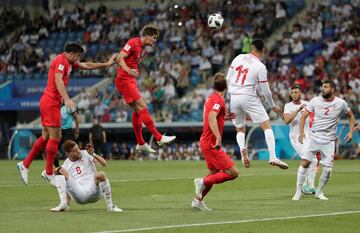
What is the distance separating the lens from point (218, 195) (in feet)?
60.2

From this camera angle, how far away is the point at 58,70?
52.5 ft

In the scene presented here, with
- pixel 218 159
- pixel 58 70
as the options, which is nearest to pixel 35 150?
pixel 58 70

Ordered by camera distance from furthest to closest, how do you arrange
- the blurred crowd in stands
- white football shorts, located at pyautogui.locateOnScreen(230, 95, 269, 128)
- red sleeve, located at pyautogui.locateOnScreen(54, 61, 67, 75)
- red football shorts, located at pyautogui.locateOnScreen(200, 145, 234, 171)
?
1. the blurred crowd in stands
2. white football shorts, located at pyautogui.locateOnScreen(230, 95, 269, 128)
3. red sleeve, located at pyautogui.locateOnScreen(54, 61, 67, 75)
4. red football shorts, located at pyautogui.locateOnScreen(200, 145, 234, 171)

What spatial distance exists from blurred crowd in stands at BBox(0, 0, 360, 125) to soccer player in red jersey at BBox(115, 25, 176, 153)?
57.2ft

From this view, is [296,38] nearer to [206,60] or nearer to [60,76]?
[206,60]

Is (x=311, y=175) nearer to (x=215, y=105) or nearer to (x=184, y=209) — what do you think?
(x=184, y=209)

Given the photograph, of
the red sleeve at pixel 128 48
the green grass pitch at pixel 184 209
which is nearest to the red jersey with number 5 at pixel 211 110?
the green grass pitch at pixel 184 209

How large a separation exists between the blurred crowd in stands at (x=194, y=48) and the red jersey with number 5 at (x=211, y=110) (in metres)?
20.5

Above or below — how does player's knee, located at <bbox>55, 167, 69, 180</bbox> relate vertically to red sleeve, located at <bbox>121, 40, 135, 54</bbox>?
below

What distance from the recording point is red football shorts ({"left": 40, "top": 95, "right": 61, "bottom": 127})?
54.1 feet

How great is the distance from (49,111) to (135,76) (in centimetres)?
199

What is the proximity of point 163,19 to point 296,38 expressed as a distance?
8.47 m

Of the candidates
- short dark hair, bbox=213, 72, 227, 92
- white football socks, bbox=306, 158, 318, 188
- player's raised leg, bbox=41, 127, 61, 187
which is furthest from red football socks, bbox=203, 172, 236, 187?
white football socks, bbox=306, 158, 318, 188

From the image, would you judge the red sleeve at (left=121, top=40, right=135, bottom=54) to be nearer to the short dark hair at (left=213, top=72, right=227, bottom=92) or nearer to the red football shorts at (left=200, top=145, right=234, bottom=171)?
the short dark hair at (left=213, top=72, right=227, bottom=92)
